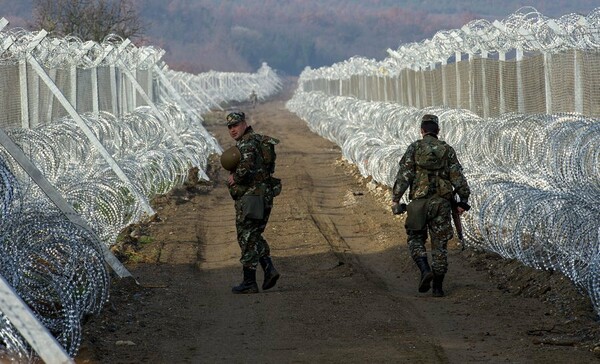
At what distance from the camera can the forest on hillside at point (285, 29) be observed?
15612cm

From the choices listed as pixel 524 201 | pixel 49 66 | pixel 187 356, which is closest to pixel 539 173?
pixel 524 201

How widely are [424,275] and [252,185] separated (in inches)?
69.8

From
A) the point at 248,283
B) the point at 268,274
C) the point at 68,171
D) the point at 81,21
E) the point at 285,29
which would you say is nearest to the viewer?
the point at 248,283

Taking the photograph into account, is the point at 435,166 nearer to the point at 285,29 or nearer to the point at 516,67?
the point at 516,67

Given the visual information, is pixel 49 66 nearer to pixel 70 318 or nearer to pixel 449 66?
pixel 449 66

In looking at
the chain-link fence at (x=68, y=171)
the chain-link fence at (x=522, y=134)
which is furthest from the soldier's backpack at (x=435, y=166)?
the chain-link fence at (x=68, y=171)

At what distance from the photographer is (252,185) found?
11.3 metres

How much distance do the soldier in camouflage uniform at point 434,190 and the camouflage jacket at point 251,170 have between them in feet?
3.98

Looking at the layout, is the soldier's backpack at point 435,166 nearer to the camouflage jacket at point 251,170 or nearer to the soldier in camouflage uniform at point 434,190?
the soldier in camouflage uniform at point 434,190

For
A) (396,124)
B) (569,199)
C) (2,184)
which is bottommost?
(396,124)

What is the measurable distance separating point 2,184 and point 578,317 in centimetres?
443

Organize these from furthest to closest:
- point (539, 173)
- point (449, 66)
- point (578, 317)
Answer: point (449, 66) < point (539, 173) < point (578, 317)

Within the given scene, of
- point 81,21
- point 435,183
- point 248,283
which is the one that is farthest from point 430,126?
point 81,21

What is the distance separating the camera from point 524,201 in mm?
11703
